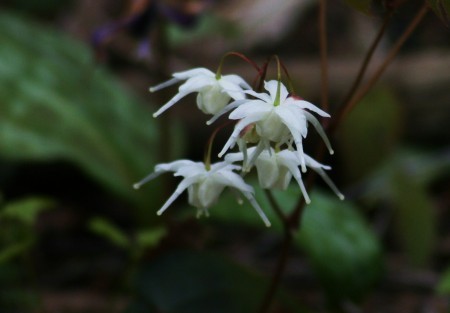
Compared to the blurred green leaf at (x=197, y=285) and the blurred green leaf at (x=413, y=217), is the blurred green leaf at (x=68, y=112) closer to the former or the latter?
the blurred green leaf at (x=197, y=285)

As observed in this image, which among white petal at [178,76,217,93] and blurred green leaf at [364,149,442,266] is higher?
white petal at [178,76,217,93]

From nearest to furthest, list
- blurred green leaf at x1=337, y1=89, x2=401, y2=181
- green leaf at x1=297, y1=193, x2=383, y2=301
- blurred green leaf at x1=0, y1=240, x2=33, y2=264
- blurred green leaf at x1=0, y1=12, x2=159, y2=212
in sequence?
blurred green leaf at x1=0, y1=240, x2=33, y2=264 → green leaf at x1=297, y1=193, x2=383, y2=301 → blurred green leaf at x1=0, y1=12, x2=159, y2=212 → blurred green leaf at x1=337, y1=89, x2=401, y2=181

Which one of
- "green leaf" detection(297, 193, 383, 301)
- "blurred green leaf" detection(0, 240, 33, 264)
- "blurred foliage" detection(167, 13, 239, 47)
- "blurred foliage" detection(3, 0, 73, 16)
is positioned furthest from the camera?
"blurred foliage" detection(3, 0, 73, 16)

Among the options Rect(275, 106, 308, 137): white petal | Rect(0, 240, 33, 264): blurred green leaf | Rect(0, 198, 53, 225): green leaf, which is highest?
Rect(275, 106, 308, 137): white petal

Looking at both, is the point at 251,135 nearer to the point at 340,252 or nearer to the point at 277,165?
the point at 277,165

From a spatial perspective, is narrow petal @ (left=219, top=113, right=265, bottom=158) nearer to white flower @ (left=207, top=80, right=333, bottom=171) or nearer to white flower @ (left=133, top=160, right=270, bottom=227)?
white flower @ (left=207, top=80, right=333, bottom=171)

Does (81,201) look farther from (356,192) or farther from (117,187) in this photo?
(356,192)

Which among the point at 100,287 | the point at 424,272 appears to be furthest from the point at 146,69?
the point at 424,272

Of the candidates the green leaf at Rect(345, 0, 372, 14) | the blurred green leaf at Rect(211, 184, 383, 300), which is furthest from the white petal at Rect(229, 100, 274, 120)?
the blurred green leaf at Rect(211, 184, 383, 300)
